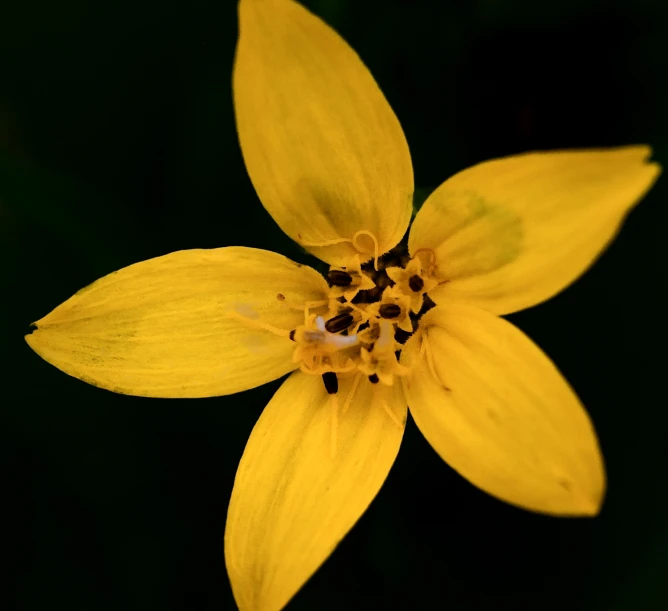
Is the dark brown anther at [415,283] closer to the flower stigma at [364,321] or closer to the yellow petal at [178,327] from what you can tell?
the flower stigma at [364,321]

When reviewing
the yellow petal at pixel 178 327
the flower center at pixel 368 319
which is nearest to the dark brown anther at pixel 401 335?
the flower center at pixel 368 319

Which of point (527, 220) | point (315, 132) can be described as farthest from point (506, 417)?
point (315, 132)

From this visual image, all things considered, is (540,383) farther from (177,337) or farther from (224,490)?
(224,490)

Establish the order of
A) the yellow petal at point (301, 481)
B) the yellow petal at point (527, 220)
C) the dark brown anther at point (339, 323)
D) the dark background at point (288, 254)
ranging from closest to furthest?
the yellow petal at point (527, 220)
the yellow petal at point (301, 481)
the dark brown anther at point (339, 323)
the dark background at point (288, 254)

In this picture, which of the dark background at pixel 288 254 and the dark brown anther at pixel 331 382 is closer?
the dark brown anther at pixel 331 382

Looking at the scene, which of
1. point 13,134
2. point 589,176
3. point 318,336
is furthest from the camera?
point 13,134

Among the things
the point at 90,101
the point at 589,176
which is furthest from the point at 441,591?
the point at 90,101

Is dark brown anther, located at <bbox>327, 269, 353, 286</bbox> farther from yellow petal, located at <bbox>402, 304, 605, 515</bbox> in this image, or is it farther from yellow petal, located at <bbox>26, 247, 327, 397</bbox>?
yellow petal, located at <bbox>402, 304, 605, 515</bbox>
